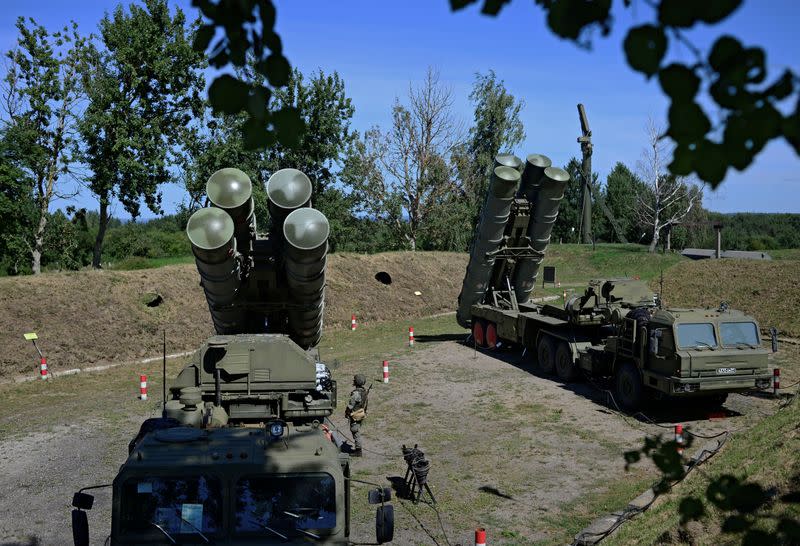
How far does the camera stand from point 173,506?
5383 mm

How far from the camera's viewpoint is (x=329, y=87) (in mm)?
33812

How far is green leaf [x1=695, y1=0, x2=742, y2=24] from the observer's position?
77.2 inches

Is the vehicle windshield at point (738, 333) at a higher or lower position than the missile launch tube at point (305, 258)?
lower

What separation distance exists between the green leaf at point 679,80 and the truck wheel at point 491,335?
17679 millimetres

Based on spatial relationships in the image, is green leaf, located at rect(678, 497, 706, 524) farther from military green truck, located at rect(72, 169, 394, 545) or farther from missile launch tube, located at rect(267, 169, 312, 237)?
missile launch tube, located at rect(267, 169, 312, 237)

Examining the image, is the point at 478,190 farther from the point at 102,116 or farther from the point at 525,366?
the point at 525,366

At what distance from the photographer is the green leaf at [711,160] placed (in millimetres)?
2152

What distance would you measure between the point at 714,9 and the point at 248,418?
25.8ft

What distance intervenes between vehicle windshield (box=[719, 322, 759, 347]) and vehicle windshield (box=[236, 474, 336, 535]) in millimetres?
9440

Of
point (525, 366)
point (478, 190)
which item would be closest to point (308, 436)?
point (525, 366)

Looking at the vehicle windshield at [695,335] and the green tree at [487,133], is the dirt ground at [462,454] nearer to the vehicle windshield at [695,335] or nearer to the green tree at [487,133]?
the vehicle windshield at [695,335]

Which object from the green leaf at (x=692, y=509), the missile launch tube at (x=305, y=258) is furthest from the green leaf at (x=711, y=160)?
the missile launch tube at (x=305, y=258)

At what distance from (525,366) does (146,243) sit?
32.3 meters

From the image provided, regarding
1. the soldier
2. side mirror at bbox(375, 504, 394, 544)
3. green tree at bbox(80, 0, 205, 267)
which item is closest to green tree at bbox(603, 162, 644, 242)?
green tree at bbox(80, 0, 205, 267)
